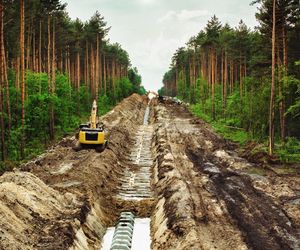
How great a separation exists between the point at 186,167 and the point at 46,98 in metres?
14.4

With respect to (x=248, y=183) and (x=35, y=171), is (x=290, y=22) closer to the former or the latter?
(x=248, y=183)

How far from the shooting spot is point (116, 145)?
104 feet

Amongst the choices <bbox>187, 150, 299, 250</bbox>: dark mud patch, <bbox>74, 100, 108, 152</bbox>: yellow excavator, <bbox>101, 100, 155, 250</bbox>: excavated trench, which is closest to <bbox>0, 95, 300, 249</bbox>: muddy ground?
<bbox>187, 150, 299, 250</bbox>: dark mud patch

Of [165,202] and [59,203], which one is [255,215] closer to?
[165,202]

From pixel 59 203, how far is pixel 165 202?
15.8 ft

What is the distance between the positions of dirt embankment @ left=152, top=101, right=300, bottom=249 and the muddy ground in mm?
37

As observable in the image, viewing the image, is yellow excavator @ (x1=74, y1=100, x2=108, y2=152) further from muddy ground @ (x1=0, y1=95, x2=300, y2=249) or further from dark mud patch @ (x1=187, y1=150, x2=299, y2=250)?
dark mud patch @ (x1=187, y1=150, x2=299, y2=250)

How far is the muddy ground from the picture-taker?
43.6ft

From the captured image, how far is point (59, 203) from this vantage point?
1641 centimetres

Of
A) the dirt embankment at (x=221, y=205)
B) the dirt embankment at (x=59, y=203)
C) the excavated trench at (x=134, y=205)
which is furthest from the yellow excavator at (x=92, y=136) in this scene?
the dirt embankment at (x=221, y=205)

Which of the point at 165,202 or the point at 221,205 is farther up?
the point at 221,205

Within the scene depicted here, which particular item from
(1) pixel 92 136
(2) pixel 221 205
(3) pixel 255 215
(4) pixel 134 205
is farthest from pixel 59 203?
(1) pixel 92 136

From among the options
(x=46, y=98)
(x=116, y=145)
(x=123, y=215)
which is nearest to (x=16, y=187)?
(x=123, y=215)

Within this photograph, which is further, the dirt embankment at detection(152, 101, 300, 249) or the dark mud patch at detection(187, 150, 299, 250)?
the dirt embankment at detection(152, 101, 300, 249)
